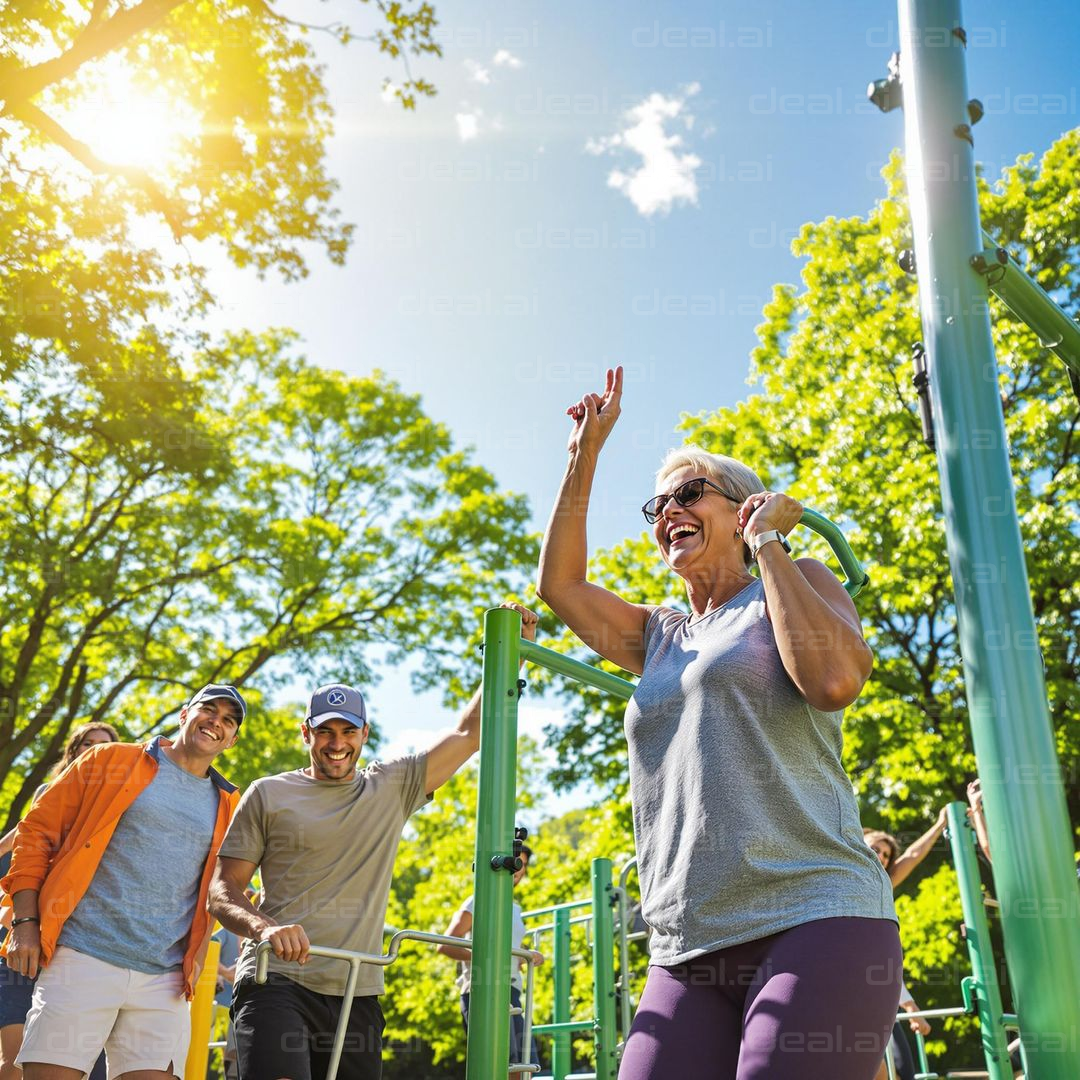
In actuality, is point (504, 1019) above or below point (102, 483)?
below

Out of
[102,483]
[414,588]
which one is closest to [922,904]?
[414,588]

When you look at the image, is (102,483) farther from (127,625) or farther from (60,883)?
(60,883)

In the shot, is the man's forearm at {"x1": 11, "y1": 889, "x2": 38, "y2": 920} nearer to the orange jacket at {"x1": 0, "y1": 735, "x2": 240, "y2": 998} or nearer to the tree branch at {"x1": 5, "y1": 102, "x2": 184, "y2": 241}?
the orange jacket at {"x1": 0, "y1": 735, "x2": 240, "y2": 998}

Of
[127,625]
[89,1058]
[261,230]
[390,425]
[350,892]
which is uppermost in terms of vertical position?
[390,425]

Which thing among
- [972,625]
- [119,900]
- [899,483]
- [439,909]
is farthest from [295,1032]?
[439,909]

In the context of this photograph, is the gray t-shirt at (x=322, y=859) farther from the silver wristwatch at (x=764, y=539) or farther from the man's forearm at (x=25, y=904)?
the silver wristwatch at (x=764, y=539)

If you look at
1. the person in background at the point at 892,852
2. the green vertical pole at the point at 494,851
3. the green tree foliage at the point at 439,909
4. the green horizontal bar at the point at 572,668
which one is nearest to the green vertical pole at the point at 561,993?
the person in background at the point at 892,852

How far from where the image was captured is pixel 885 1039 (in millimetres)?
1370

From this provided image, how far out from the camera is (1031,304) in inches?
86.0

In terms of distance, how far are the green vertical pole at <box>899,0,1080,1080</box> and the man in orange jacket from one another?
296 centimetres

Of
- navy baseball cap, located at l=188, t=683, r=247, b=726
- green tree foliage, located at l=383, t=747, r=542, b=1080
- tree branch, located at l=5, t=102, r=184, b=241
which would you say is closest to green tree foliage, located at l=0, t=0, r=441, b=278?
tree branch, located at l=5, t=102, r=184, b=241

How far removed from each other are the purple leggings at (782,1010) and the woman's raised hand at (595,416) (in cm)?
120

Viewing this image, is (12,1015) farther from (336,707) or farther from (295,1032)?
(336,707)

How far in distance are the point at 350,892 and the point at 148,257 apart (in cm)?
791
